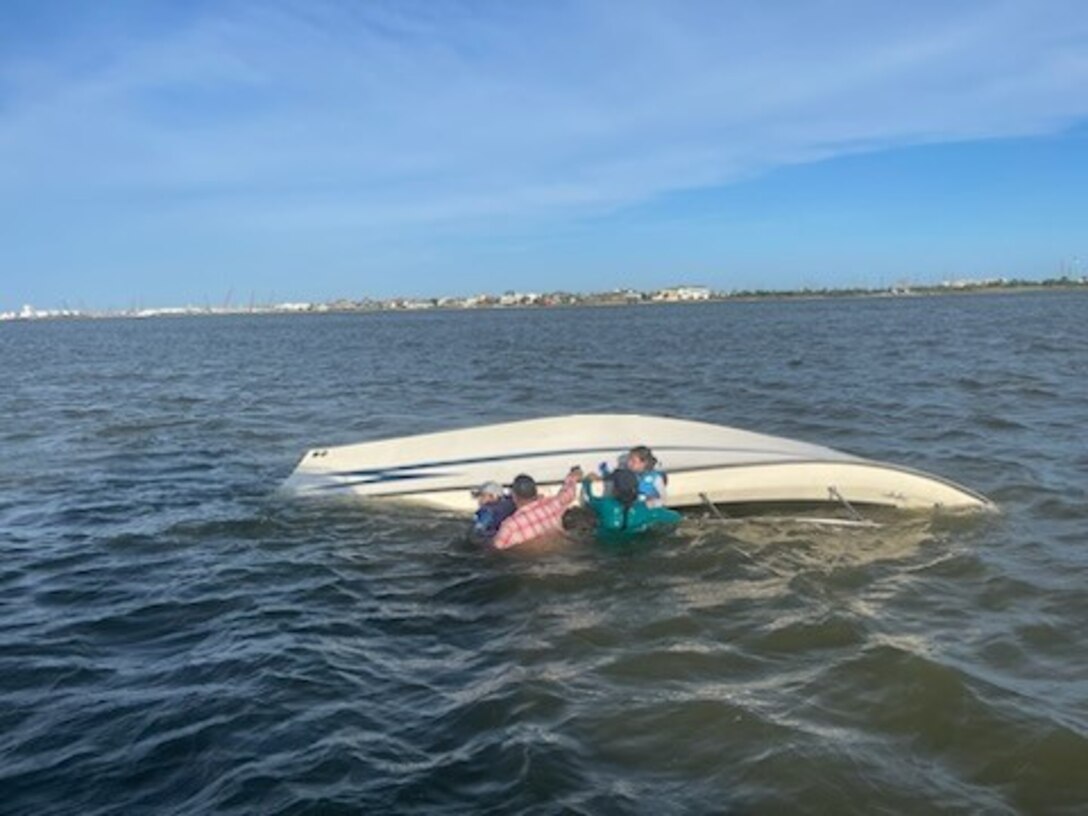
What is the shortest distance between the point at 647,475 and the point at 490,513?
1971mm

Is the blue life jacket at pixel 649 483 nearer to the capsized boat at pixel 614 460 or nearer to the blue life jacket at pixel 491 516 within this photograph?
the capsized boat at pixel 614 460

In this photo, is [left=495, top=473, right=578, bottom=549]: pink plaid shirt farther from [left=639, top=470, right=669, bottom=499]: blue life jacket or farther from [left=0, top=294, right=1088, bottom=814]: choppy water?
[left=639, top=470, right=669, bottom=499]: blue life jacket

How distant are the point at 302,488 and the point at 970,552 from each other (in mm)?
9044

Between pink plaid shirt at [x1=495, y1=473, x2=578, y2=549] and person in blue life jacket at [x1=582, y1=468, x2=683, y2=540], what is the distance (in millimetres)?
483

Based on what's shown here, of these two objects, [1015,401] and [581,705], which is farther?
[1015,401]

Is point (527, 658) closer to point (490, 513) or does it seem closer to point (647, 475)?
point (490, 513)

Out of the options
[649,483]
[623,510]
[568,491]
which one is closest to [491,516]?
[568,491]

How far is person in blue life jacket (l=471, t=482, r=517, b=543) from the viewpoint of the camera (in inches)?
416

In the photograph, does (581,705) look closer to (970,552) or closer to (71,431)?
(970,552)

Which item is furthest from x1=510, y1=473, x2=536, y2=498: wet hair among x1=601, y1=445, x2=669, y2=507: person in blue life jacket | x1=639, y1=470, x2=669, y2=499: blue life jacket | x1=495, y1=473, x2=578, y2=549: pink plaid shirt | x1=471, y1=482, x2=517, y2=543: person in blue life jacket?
x1=639, y1=470, x2=669, y2=499: blue life jacket

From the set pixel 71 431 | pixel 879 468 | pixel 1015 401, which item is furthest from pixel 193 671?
pixel 1015 401

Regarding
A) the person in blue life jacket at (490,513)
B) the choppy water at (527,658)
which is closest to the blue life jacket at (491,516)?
the person in blue life jacket at (490,513)

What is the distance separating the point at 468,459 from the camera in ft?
43.9

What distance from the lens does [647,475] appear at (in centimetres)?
1120
